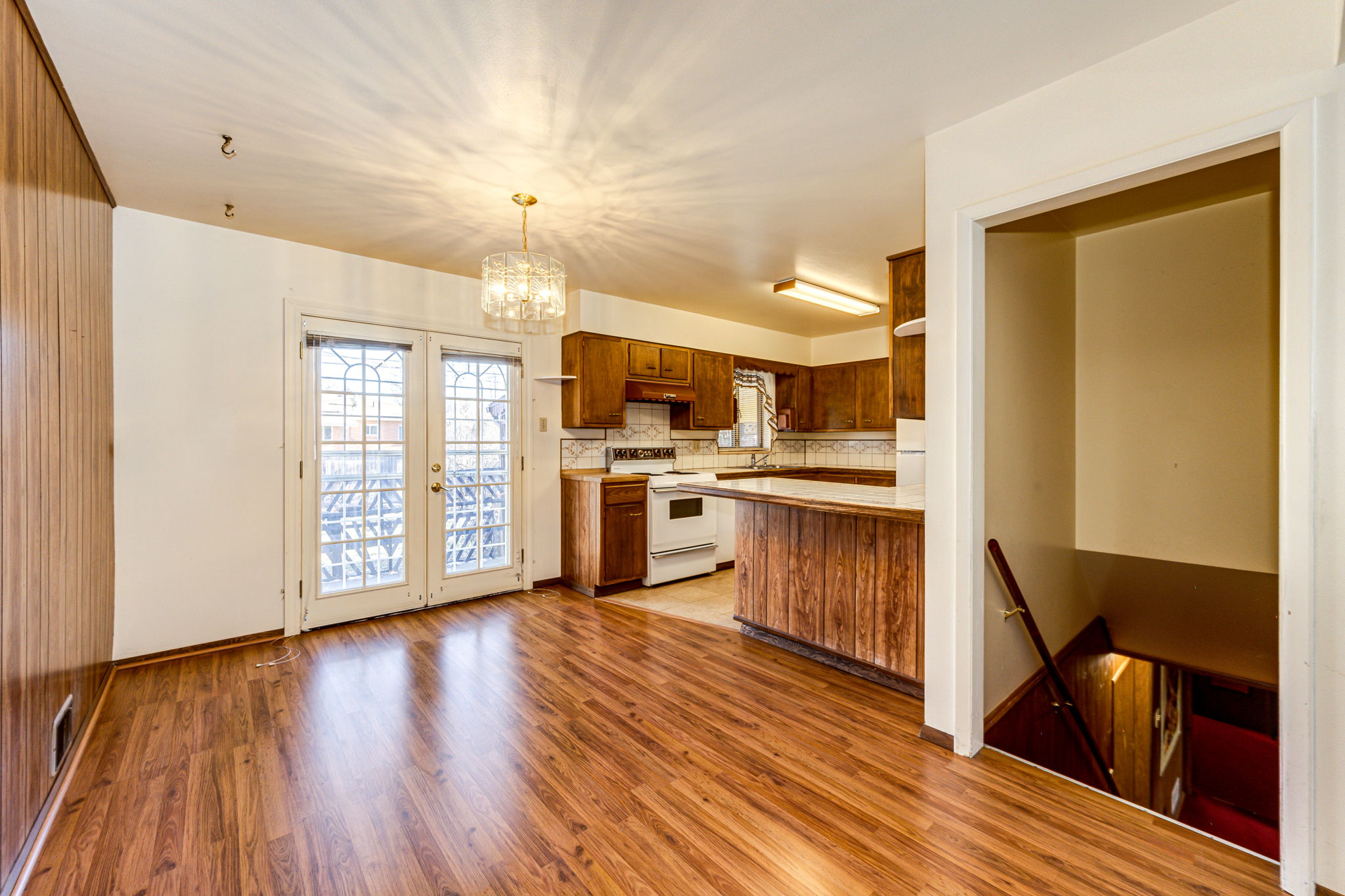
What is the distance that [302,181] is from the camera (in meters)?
2.60

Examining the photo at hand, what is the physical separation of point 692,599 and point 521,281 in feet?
9.20

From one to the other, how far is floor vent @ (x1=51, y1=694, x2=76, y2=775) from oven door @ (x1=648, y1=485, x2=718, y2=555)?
336 centimetres

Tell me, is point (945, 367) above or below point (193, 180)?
below

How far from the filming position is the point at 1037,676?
9.07 feet

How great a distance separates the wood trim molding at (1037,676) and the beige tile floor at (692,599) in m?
1.59

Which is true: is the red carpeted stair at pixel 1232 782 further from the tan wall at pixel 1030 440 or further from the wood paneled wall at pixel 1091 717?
the tan wall at pixel 1030 440

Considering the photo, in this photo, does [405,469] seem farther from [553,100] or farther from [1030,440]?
[1030,440]

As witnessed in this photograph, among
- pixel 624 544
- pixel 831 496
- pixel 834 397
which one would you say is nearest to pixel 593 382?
pixel 624 544

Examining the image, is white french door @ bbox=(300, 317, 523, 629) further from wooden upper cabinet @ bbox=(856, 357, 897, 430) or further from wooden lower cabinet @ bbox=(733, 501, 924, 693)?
wooden upper cabinet @ bbox=(856, 357, 897, 430)

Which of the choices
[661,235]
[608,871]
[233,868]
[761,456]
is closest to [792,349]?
[761,456]

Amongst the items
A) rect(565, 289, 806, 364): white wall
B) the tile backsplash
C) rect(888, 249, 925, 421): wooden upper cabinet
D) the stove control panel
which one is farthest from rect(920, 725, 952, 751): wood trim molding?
rect(565, 289, 806, 364): white wall

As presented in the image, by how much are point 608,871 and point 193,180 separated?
11.8 feet

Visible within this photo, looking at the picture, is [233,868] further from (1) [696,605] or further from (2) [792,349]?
(2) [792,349]

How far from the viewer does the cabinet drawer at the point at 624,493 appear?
14.2 ft
